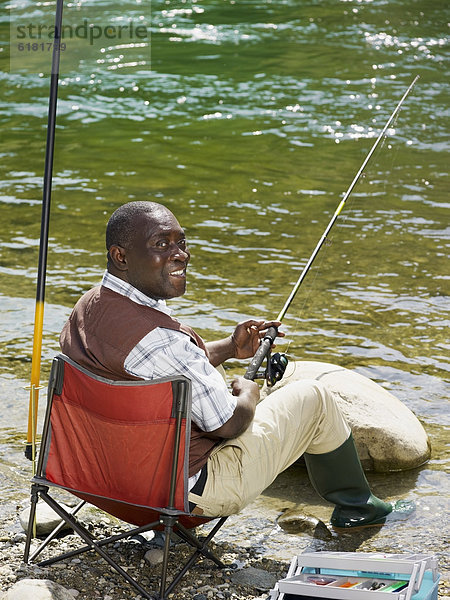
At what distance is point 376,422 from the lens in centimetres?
434

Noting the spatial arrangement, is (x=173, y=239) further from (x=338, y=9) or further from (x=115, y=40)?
(x=338, y=9)

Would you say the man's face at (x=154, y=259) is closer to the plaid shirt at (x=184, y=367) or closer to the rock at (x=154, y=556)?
the plaid shirt at (x=184, y=367)

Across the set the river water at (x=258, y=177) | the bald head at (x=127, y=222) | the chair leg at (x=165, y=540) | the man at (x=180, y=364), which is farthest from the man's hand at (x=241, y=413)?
the river water at (x=258, y=177)

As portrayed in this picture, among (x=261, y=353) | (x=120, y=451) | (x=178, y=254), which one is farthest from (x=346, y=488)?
(x=178, y=254)

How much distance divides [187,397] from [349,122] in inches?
360

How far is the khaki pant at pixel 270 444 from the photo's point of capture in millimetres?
3129

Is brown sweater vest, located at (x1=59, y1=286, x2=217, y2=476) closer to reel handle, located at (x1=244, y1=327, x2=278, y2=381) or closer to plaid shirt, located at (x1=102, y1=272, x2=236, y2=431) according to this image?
plaid shirt, located at (x1=102, y1=272, x2=236, y2=431)

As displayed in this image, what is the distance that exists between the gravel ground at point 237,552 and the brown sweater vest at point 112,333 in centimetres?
43

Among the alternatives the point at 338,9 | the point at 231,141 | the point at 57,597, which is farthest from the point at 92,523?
the point at 338,9

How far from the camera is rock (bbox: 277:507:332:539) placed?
3795 mm

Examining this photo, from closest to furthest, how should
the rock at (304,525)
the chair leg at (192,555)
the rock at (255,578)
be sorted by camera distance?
1. the chair leg at (192,555)
2. the rock at (255,578)
3. the rock at (304,525)

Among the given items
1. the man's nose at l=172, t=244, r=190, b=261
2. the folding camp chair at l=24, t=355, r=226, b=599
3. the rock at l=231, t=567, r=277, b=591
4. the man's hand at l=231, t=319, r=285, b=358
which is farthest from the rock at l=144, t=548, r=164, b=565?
the man's nose at l=172, t=244, r=190, b=261

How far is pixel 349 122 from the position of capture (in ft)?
→ 37.9

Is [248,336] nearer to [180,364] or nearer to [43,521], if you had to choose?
[180,364]
